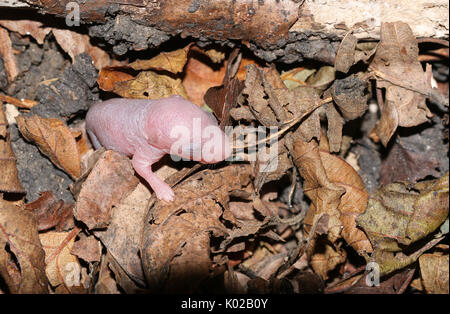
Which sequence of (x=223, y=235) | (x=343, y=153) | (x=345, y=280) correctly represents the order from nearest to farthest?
(x=223, y=235), (x=345, y=280), (x=343, y=153)

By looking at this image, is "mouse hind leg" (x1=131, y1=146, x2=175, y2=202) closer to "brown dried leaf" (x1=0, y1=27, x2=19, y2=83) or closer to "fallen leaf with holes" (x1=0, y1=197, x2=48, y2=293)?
"fallen leaf with holes" (x1=0, y1=197, x2=48, y2=293)

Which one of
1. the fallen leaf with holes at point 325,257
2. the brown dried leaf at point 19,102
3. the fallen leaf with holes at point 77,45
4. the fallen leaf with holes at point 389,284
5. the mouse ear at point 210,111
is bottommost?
the fallen leaf with holes at point 389,284

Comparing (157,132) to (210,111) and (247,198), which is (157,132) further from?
(247,198)

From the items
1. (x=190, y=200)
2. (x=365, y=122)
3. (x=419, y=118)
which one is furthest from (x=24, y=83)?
(x=419, y=118)

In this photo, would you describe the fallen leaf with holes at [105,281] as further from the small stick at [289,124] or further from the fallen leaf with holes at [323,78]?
the fallen leaf with holes at [323,78]

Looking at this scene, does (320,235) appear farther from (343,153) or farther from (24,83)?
(24,83)

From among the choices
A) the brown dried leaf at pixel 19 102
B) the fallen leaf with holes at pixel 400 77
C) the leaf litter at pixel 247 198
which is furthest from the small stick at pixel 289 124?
the brown dried leaf at pixel 19 102

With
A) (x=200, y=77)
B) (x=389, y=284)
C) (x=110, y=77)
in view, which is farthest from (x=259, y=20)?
(x=389, y=284)
